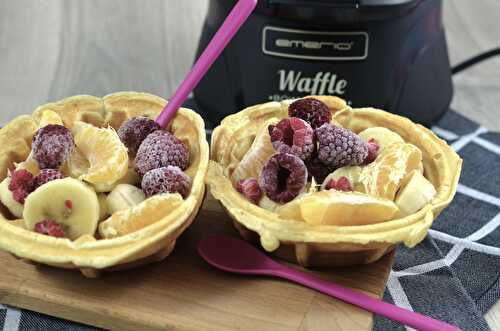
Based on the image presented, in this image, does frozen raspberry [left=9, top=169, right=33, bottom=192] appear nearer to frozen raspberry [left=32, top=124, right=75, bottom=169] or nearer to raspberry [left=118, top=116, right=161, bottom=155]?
frozen raspberry [left=32, top=124, right=75, bottom=169]

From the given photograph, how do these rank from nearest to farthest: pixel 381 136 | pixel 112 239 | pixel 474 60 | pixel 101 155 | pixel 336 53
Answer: pixel 112 239
pixel 101 155
pixel 381 136
pixel 336 53
pixel 474 60

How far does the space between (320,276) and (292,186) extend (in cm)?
16

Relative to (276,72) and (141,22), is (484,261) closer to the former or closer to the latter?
(276,72)

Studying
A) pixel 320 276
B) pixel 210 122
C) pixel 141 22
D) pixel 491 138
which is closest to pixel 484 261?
pixel 320 276

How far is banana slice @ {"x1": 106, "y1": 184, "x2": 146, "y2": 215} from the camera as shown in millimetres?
1142

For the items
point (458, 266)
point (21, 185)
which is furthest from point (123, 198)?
point (458, 266)

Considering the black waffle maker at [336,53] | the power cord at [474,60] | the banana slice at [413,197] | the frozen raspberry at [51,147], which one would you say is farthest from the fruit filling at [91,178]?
the power cord at [474,60]

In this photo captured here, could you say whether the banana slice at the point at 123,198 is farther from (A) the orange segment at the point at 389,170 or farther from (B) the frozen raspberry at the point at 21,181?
(A) the orange segment at the point at 389,170

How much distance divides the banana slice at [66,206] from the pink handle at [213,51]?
0.24 m

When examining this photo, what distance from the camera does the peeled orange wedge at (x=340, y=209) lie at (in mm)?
1089

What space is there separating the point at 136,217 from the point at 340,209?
0.30m

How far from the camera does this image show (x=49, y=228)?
3.63ft

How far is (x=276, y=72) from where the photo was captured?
1646mm

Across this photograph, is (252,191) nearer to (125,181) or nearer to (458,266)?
(125,181)
